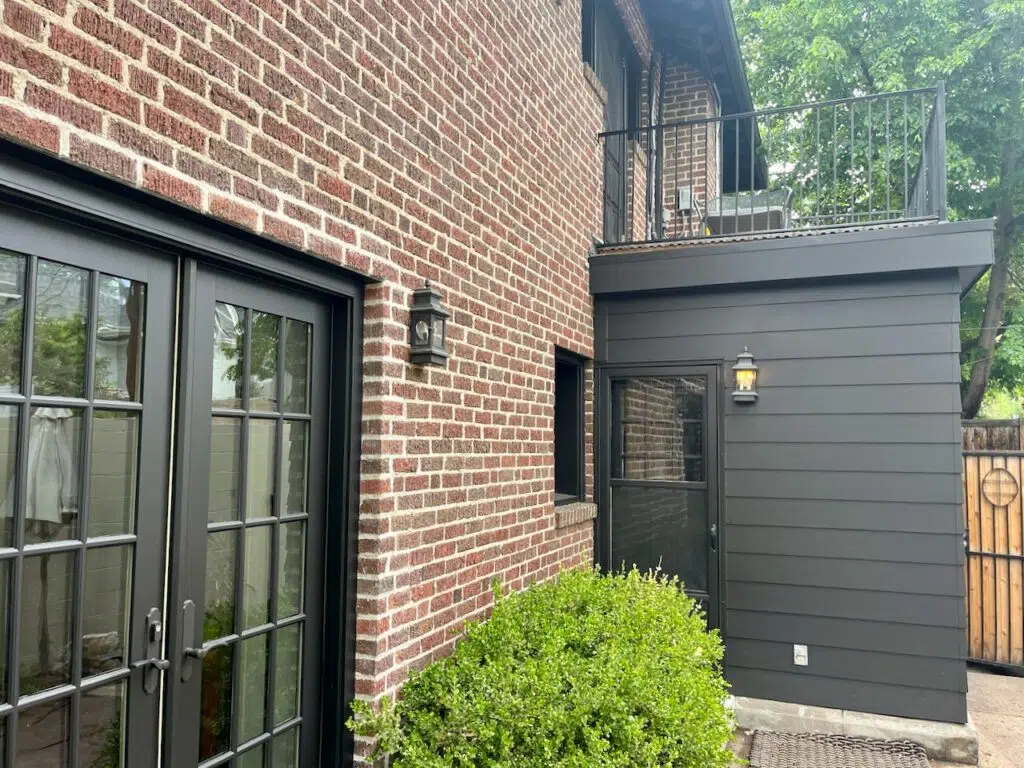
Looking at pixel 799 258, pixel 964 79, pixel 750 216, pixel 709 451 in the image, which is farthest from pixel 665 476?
pixel 964 79

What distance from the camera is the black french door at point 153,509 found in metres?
1.59

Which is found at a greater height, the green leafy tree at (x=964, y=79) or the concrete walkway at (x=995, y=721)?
the green leafy tree at (x=964, y=79)

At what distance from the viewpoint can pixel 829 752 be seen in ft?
13.0

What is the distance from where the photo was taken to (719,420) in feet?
15.6

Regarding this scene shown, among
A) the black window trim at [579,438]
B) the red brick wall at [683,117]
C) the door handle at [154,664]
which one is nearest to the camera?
the door handle at [154,664]

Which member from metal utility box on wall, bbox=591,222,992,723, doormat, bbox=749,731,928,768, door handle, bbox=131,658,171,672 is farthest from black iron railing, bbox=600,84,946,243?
door handle, bbox=131,658,171,672

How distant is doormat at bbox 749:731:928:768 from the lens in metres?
3.81

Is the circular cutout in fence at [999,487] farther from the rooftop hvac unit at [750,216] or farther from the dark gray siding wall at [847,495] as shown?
the rooftop hvac unit at [750,216]

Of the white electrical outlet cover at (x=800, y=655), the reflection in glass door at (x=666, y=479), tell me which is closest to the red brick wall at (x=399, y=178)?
the reflection in glass door at (x=666, y=479)

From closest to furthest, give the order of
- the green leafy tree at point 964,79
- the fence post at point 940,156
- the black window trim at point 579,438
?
the fence post at point 940,156 → the black window trim at point 579,438 → the green leafy tree at point 964,79

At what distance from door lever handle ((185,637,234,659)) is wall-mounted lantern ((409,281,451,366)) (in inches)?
45.9

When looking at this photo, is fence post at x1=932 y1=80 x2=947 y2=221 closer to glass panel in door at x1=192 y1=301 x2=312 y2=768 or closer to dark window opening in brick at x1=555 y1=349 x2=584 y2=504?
dark window opening in brick at x1=555 y1=349 x2=584 y2=504

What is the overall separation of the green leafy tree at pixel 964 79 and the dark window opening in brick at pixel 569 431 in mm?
5290

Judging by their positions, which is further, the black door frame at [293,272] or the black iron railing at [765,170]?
the black iron railing at [765,170]
